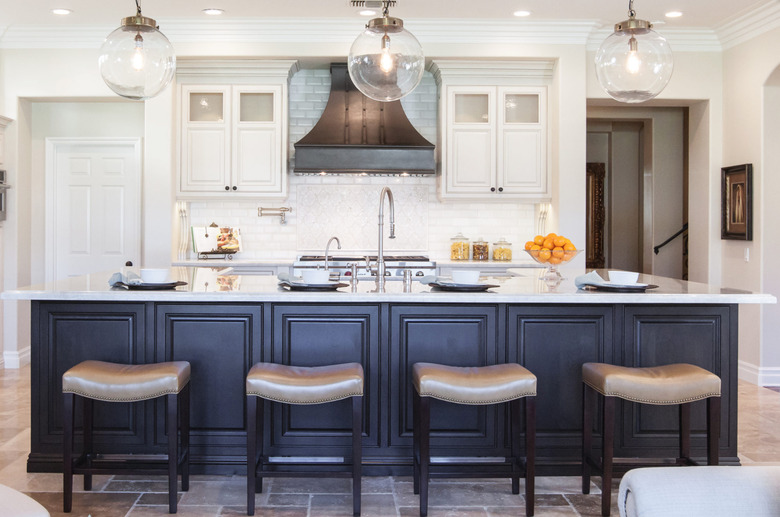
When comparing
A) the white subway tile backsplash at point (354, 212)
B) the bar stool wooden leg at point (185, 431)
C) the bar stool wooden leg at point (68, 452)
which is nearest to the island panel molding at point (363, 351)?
the bar stool wooden leg at point (185, 431)

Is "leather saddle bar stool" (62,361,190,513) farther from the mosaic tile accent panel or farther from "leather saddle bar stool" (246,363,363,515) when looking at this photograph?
the mosaic tile accent panel

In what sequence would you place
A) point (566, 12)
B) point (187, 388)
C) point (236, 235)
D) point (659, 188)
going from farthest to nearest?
point (659, 188) < point (236, 235) < point (566, 12) < point (187, 388)

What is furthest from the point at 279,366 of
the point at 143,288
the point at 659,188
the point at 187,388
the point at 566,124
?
the point at 659,188

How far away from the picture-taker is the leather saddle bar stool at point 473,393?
108 inches

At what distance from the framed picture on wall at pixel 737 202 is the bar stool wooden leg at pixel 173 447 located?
4585 millimetres

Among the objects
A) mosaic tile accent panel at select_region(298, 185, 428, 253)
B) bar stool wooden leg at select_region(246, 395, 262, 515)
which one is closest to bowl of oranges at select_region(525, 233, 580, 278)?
bar stool wooden leg at select_region(246, 395, 262, 515)

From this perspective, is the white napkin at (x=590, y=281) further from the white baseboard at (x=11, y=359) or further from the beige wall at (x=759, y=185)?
the white baseboard at (x=11, y=359)

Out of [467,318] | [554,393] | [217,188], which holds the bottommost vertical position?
[554,393]

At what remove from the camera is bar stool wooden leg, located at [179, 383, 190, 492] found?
306 centimetres

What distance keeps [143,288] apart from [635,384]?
2.17 metres

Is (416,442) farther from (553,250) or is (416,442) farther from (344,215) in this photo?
(344,215)

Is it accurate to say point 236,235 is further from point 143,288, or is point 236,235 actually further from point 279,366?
point 279,366

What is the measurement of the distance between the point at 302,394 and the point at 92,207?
4.62 m

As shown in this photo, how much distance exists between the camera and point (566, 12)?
5.43 m
